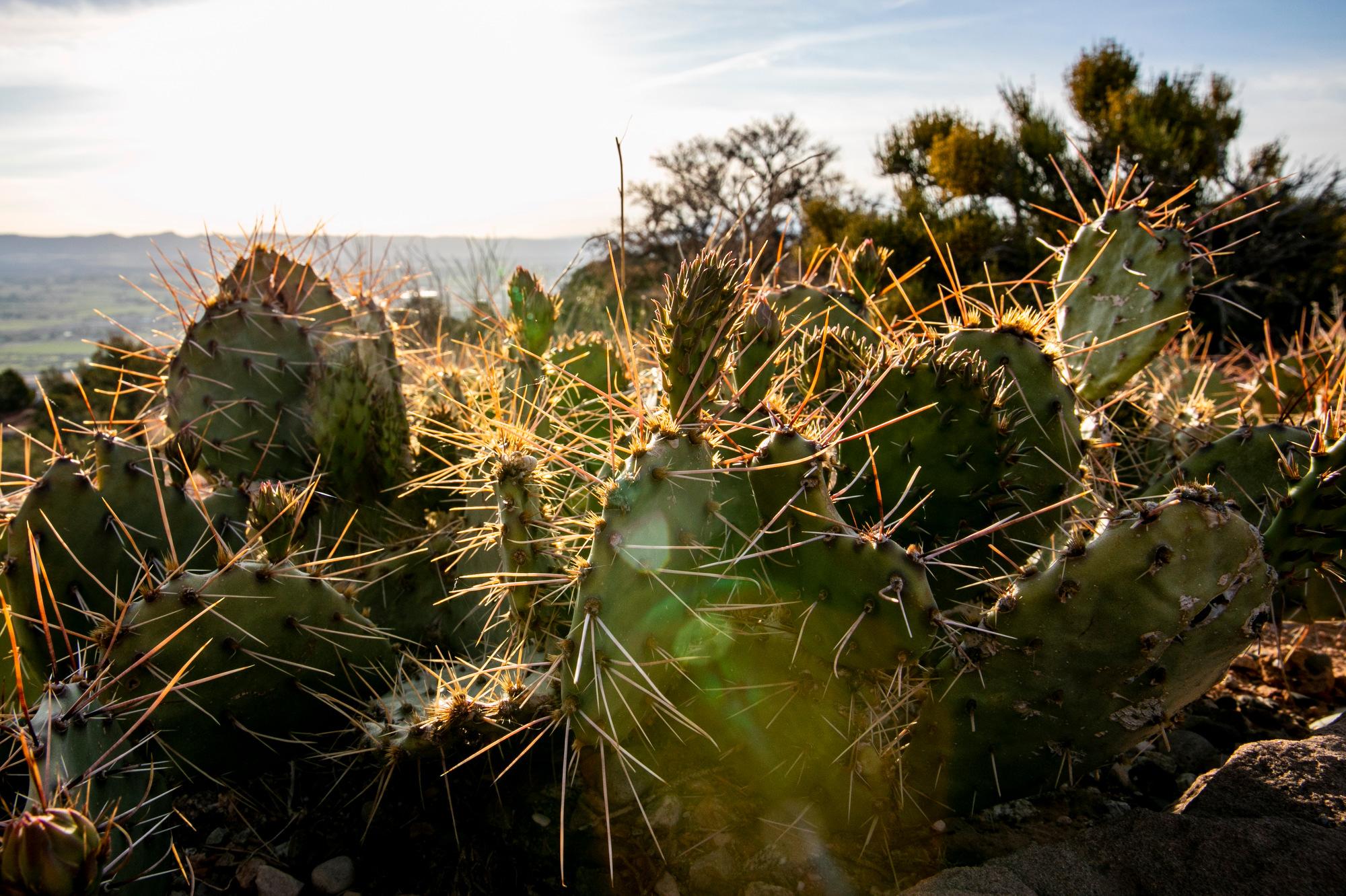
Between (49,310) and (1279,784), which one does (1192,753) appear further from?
(49,310)

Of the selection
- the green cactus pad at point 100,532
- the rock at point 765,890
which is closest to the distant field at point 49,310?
the green cactus pad at point 100,532

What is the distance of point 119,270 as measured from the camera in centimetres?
3089

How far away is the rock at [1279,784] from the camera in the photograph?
1.65 m

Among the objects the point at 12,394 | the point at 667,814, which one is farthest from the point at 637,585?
the point at 12,394

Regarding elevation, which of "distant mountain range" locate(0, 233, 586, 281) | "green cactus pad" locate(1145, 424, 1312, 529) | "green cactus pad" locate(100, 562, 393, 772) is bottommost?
"green cactus pad" locate(100, 562, 393, 772)

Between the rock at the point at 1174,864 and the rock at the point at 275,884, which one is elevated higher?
the rock at the point at 1174,864

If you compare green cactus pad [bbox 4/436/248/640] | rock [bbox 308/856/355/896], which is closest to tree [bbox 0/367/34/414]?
green cactus pad [bbox 4/436/248/640]

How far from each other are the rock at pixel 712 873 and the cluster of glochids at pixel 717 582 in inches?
6.4

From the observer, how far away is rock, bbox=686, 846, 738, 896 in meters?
1.72

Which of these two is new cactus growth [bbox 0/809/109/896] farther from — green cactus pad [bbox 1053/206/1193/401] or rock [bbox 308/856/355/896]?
green cactus pad [bbox 1053/206/1193/401]

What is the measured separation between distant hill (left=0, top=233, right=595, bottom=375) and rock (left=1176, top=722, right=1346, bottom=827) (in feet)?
5.70

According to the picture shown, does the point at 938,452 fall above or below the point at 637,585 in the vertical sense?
above

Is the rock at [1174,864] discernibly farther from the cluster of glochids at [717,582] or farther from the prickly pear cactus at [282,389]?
the prickly pear cactus at [282,389]

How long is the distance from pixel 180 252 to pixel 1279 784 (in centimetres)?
339
